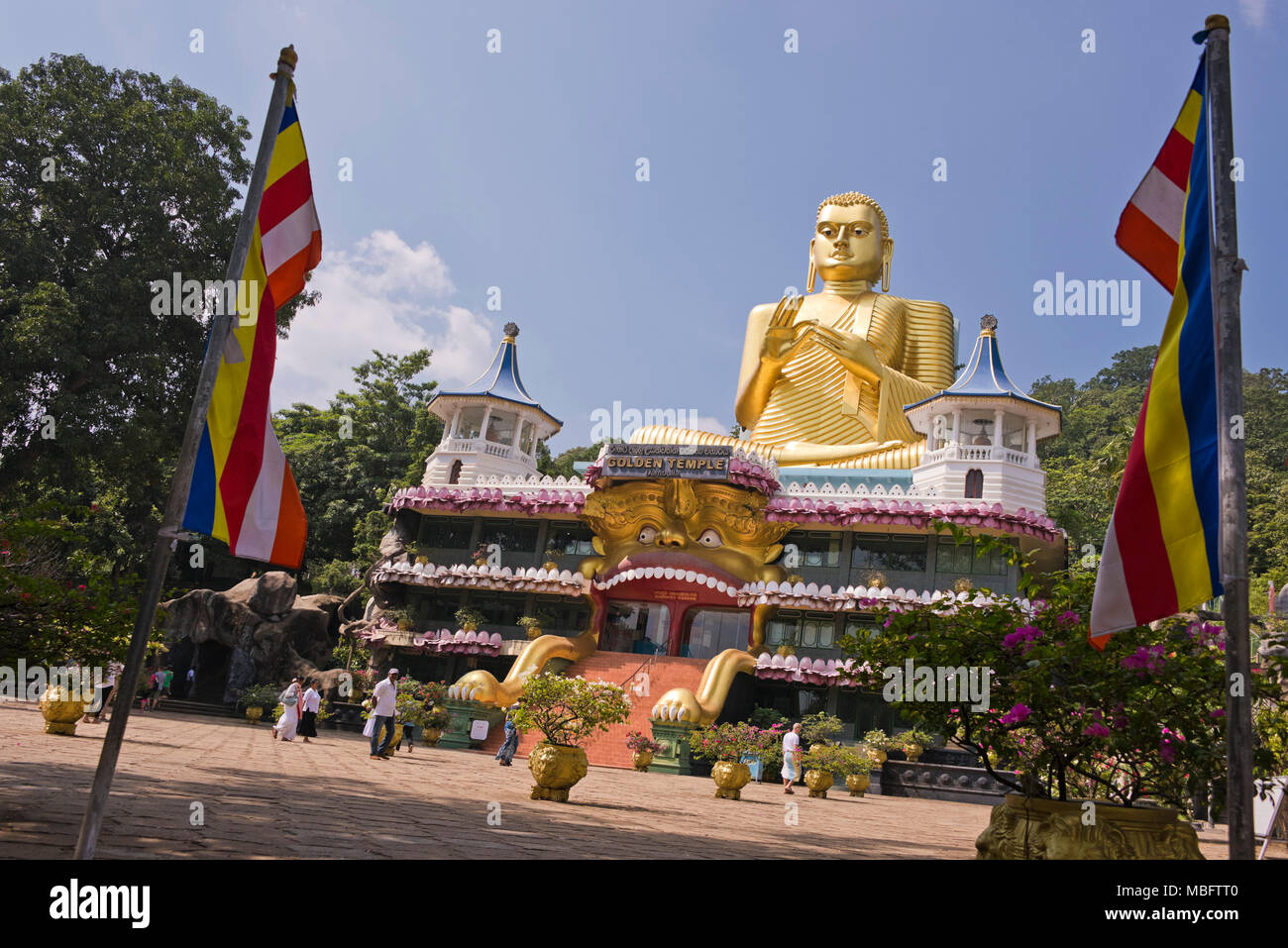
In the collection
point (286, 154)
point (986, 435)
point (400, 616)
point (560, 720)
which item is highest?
point (986, 435)

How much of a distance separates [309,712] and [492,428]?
598 inches

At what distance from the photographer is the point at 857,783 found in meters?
20.2

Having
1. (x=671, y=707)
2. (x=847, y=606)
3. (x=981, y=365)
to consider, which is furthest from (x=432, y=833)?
(x=981, y=365)

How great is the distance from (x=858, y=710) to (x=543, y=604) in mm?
10272

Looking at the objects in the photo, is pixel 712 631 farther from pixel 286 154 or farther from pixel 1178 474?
pixel 286 154

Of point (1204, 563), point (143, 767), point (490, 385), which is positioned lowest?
point (143, 767)

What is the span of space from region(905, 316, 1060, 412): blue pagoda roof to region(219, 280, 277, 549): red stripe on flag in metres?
23.8

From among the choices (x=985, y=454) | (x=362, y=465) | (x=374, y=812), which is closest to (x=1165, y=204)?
(x=374, y=812)

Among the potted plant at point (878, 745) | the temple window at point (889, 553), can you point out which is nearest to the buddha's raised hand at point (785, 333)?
the temple window at point (889, 553)

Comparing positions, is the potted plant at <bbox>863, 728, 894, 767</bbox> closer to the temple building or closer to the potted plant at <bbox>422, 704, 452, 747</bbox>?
the temple building

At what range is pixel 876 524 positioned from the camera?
2638 centimetres

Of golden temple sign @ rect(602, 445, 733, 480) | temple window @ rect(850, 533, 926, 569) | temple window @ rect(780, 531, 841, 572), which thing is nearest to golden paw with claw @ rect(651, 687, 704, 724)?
golden temple sign @ rect(602, 445, 733, 480)

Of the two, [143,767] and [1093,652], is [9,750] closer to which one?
[143,767]
